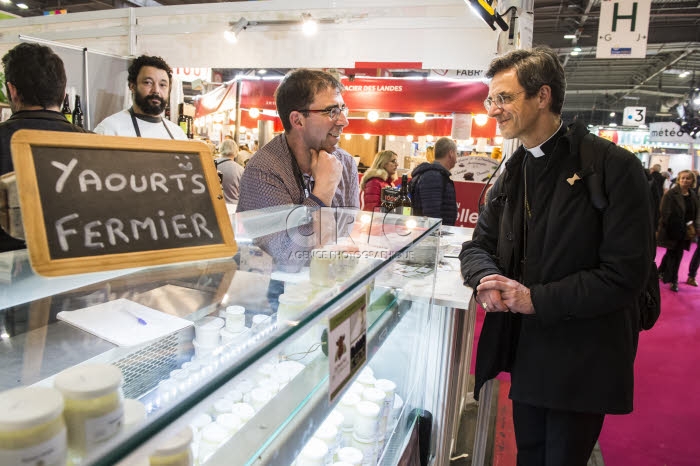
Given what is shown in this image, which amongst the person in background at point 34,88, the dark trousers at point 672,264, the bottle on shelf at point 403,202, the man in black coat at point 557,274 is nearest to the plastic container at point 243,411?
the man in black coat at point 557,274

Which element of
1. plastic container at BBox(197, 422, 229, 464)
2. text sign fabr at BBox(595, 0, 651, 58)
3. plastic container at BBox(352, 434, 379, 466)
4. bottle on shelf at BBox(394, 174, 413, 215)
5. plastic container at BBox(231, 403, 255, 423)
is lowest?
plastic container at BBox(352, 434, 379, 466)

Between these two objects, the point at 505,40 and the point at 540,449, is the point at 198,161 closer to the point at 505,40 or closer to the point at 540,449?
the point at 540,449

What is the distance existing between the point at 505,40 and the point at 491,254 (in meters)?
2.37

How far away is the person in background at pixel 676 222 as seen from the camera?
7039mm

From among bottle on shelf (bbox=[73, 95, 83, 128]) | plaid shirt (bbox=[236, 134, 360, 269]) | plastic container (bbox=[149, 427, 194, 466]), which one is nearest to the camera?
plastic container (bbox=[149, 427, 194, 466])

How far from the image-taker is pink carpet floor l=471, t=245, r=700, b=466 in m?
→ 2.91

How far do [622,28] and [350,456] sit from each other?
584 centimetres

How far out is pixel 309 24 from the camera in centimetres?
487

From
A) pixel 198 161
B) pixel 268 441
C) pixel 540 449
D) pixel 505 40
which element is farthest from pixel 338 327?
pixel 505 40

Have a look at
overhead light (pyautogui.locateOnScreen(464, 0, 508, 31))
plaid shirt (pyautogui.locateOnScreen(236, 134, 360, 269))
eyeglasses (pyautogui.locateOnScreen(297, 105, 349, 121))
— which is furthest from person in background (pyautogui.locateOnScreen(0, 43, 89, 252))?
overhead light (pyautogui.locateOnScreen(464, 0, 508, 31))

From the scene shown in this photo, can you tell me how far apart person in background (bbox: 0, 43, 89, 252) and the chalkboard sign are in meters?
1.47

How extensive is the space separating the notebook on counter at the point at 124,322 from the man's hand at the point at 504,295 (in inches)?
44.6

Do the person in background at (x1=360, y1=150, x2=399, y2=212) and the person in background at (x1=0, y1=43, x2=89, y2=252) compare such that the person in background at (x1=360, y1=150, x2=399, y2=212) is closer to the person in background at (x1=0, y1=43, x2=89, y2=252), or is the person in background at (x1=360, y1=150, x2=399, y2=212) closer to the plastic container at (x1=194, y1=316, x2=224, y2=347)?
the person in background at (x1=0, y1=43, x2=89, y2=252)

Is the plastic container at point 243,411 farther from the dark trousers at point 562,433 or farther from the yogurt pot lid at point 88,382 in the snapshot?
the dark trousers at point 562,433
